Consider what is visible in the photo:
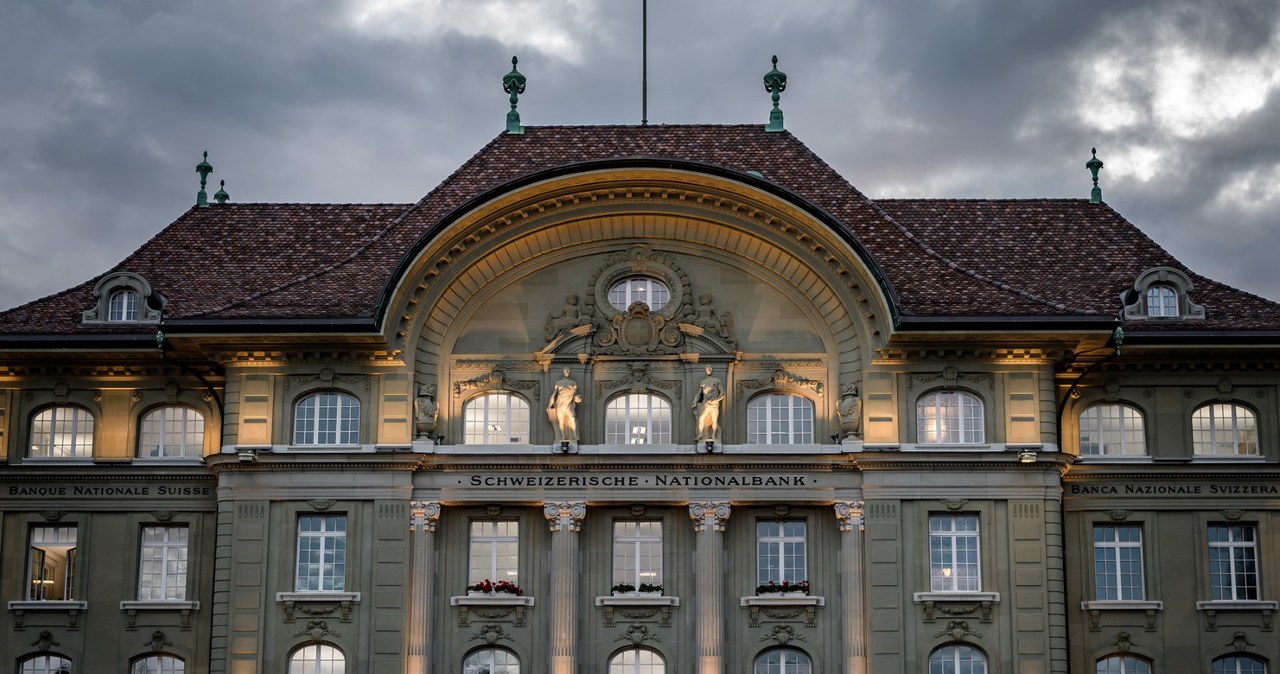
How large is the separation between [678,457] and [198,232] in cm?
1575

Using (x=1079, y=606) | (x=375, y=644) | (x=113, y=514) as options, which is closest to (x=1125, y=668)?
(x=1079, y=606)

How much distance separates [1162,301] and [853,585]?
1070 centimetres

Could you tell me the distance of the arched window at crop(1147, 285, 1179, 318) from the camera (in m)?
49.6

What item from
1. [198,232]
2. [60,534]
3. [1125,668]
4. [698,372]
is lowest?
[1125,668]

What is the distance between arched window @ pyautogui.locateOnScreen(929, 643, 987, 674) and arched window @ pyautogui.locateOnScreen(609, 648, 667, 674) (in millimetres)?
6286

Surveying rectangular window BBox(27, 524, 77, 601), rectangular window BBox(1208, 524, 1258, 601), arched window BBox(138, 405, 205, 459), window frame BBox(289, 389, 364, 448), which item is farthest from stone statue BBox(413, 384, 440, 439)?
rectangular window BBox(1208, 524, 1258, 601)

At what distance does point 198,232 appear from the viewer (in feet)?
179

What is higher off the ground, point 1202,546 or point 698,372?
point 698,372

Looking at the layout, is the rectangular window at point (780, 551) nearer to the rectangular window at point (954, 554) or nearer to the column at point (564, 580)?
the rectangular window at point (954, 554)

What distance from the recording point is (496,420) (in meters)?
48.7

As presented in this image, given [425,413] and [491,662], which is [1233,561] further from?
[425,413]

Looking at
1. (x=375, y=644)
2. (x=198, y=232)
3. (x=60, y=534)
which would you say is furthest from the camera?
(x=198, y=232)

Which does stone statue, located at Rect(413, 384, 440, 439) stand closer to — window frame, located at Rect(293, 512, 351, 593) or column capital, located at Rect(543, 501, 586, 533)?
window frame, located at Rect(293, 512, 351, 593)

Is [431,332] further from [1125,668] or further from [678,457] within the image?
[1125,668]
